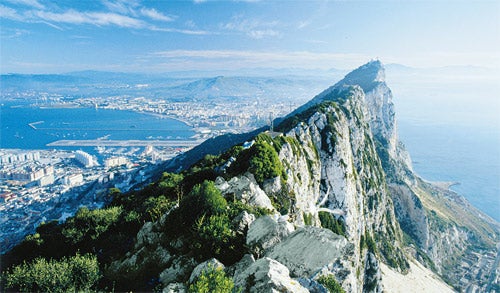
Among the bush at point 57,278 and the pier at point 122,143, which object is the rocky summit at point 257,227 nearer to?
the bush at point 57,278

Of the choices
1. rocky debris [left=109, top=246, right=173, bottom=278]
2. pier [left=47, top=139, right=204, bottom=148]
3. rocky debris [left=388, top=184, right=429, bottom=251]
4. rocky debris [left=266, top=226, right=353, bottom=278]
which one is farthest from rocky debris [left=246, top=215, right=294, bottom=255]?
pier [left=47, top=139, right=204, bottom=148]

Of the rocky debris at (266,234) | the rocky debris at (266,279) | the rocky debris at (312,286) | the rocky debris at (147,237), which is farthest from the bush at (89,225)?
the rocky debris at (312,286)

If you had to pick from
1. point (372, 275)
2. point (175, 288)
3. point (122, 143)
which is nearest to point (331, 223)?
point (372, 275)

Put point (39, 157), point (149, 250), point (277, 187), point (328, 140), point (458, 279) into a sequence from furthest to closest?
point (39, 157) < point (458, 279) < point (328, 140) < point (277, 187) < point (149, 250)

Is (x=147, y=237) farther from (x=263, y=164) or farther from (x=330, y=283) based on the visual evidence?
(x=263, y=164)

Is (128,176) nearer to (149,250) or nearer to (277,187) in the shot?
(277,187)

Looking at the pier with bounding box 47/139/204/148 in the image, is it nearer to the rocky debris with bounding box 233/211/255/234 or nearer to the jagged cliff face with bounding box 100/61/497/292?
the jagged cliff face with bounding box 100/61/497/292

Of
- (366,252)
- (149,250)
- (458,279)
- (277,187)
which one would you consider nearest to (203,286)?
(149,250)
